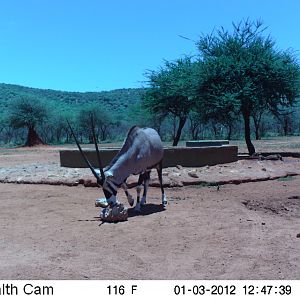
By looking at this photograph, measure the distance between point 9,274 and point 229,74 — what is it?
17950 millimetres

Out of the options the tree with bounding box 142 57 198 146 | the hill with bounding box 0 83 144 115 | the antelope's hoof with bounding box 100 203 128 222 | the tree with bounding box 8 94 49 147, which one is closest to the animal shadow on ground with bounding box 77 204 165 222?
the antelope's hoof with bounding box 100 203 128 222

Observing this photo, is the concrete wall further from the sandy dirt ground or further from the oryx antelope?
the oryx antelope

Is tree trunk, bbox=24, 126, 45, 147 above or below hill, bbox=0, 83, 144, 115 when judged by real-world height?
below

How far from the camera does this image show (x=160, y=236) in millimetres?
7984

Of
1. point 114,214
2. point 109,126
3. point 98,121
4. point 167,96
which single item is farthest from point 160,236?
point 109,126

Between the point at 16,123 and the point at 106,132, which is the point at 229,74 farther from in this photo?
the point at 106,132

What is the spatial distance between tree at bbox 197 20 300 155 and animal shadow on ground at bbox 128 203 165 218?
11286 mm

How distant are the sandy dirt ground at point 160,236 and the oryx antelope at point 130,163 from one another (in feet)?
1.81

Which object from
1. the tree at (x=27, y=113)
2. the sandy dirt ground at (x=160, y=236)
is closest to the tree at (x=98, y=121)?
the tree at (x=27, y=113)

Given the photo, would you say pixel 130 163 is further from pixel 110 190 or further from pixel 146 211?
pixel 146 211

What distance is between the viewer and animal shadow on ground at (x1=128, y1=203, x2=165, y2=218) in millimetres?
10039
